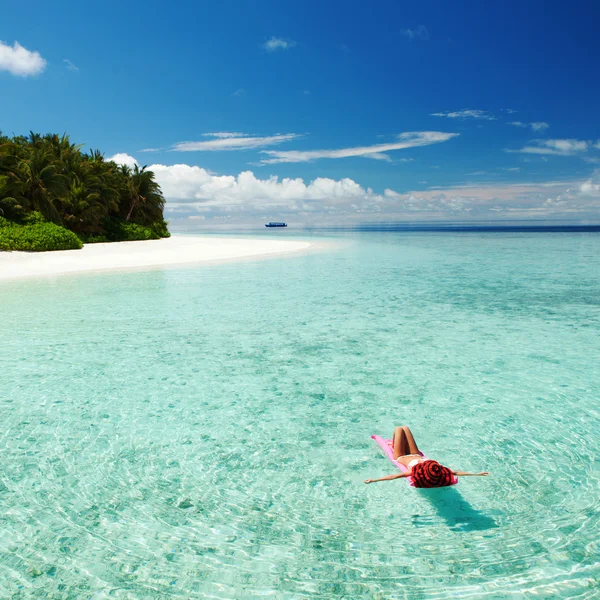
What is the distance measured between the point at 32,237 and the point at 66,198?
25.5ft

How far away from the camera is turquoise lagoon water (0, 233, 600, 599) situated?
3219 mm

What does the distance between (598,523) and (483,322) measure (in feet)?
26.3

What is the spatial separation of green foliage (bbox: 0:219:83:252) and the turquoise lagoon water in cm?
2023

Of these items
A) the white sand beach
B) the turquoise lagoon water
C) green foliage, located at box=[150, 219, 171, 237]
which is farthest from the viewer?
green foliage, located at box=[150, 219, 171, 237]

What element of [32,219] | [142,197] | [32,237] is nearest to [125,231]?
[142,197]

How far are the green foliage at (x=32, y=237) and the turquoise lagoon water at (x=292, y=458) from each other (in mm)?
20227

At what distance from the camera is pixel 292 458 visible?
4809mm

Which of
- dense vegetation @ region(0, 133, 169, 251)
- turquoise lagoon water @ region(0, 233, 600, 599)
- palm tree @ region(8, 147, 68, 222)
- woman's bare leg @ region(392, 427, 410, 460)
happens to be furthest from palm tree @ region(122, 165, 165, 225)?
woman's bare leg @ region(392, 427, 410, 460)

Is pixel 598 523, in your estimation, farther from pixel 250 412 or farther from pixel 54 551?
pixel 54 551

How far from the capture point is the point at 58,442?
16.8 ft

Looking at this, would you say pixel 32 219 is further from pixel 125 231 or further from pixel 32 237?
pixel 125 231

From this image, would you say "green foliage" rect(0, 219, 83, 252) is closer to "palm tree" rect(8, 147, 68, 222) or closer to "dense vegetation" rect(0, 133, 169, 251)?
"dense vegetation" rect(0, 133, 169, 251)

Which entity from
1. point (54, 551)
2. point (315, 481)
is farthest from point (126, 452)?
point (315, 481)

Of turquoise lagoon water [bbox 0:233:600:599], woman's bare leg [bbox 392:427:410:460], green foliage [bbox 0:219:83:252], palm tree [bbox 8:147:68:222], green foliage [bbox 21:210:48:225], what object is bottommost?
turquoise lagoon water [bbox 0:233:600:599]
